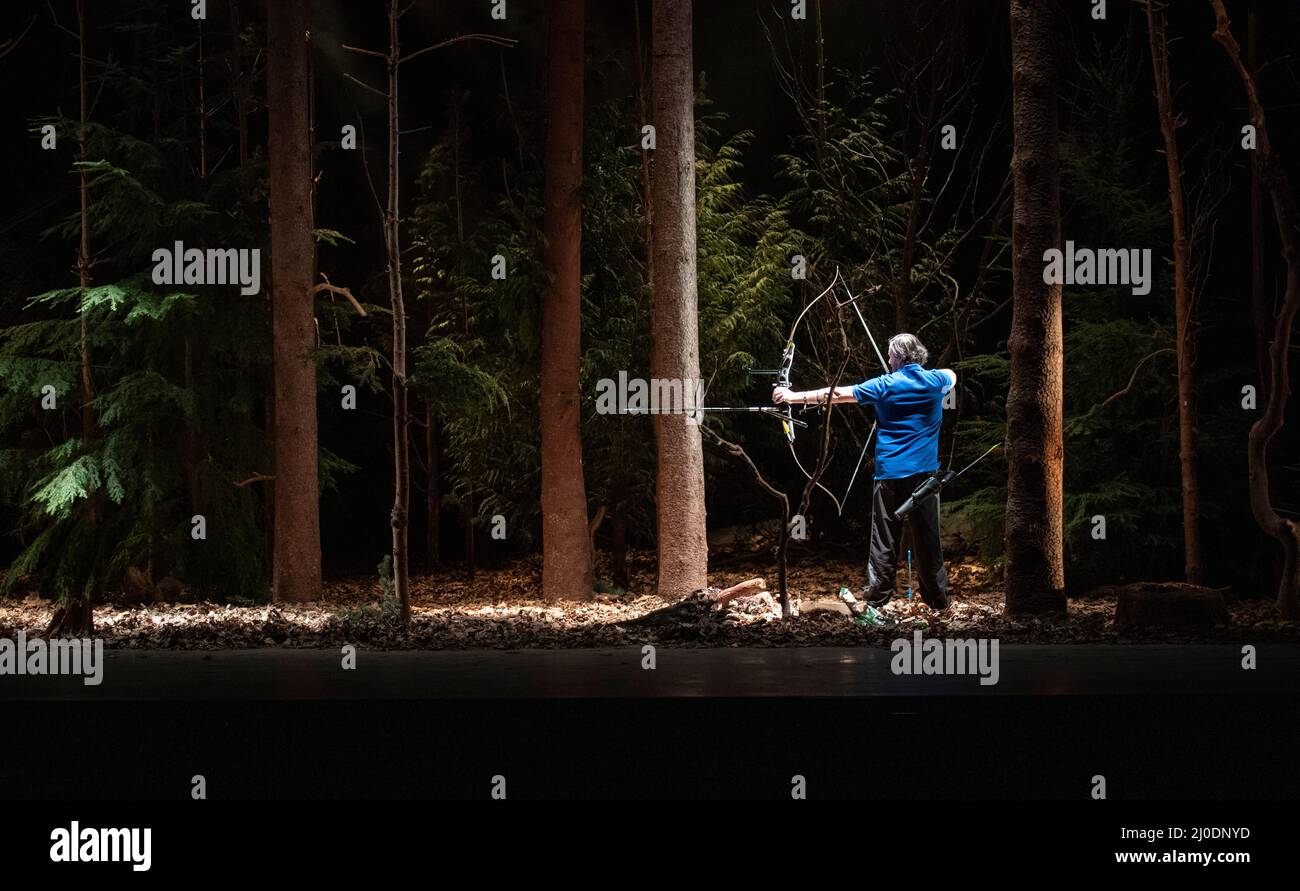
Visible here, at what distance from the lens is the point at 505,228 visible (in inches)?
636

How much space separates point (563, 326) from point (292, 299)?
2.93 m

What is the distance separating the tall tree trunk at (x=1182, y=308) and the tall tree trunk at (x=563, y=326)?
19.6ft

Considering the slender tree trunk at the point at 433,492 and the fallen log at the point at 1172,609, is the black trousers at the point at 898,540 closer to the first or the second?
the fallen log at the point at 1172,609

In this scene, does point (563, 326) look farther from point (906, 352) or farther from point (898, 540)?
point (898, 540)

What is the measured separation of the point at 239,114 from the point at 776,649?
1016cm

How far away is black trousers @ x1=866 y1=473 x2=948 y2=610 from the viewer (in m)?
11.5

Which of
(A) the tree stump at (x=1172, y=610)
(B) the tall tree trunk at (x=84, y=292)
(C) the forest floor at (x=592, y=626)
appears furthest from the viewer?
(B) the tall tree trunk at (x=84, y=292)

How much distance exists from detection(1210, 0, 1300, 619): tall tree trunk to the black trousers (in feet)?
9.51

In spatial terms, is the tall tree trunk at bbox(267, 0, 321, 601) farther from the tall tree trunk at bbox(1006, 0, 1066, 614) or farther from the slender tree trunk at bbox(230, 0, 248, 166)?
the tall tree trunk at bbox(1006, 0, 1066, 614)

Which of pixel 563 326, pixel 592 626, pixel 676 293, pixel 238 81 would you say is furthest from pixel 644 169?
pixel 592 626

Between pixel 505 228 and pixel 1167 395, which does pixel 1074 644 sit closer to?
pixel 1167 395

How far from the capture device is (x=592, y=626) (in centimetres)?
1138

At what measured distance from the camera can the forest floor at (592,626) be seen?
409 inches

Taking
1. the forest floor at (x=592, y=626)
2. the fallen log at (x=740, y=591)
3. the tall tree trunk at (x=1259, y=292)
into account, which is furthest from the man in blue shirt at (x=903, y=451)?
the tall tree trunk at (x=1259, y=292)
